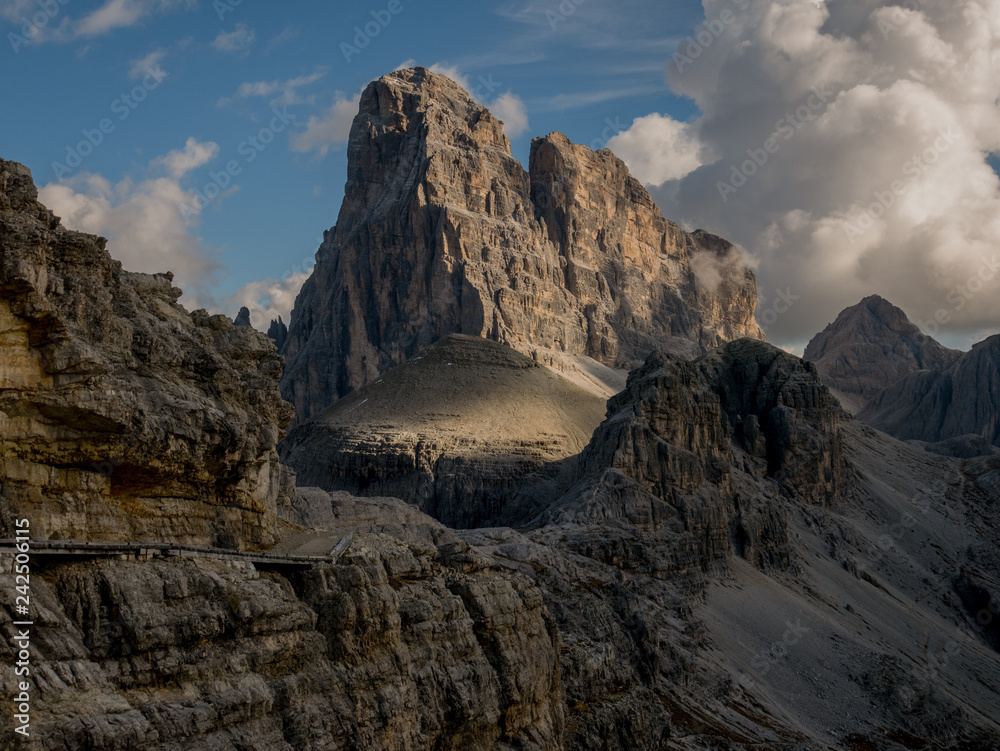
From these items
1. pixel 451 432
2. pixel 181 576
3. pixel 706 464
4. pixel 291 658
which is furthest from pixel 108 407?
pixel 451 432

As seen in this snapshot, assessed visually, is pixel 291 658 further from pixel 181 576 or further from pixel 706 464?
pixel 706 464

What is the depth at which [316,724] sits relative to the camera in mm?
29266

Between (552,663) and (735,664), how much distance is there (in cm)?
4297

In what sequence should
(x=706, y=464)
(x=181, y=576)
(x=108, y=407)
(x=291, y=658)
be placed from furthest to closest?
1. (x=706, y=464)
2. (x=291, y=658)
3. (x=108, y=407)
4. (x=181, y=576)

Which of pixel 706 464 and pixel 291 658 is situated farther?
pixel 706 464

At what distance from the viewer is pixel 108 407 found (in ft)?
95.3

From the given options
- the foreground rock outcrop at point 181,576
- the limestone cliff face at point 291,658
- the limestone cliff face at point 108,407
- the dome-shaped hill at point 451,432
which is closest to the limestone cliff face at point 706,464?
the dome-shaped hill at point 451,432

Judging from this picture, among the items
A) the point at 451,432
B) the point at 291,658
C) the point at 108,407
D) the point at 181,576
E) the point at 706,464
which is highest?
the point at 451,432

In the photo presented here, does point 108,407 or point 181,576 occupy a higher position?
point 108,407

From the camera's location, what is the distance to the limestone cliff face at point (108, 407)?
91.9ft

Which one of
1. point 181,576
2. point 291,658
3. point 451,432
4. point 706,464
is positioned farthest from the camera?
point 451,432

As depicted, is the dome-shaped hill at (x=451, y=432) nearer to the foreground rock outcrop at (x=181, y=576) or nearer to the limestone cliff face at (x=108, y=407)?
the foreground rock outcrop at (x=181, y=576)

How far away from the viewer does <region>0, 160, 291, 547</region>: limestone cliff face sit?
2802 cm

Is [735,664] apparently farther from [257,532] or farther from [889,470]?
[889,470]
